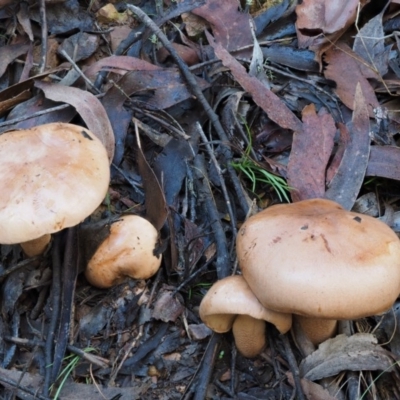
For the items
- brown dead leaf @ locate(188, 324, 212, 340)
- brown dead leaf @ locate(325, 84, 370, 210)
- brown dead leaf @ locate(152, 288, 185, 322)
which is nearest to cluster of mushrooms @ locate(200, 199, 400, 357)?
brown dead leaf @ locate(188, 324, 212, 340)

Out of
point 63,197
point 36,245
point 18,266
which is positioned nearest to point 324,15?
point 63,197

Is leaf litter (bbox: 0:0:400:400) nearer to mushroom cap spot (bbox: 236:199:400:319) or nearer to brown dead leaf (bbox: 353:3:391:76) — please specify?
brown dead leaf (bbox: 353:3:391:76)

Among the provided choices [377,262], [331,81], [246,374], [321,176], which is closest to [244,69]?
[331,81]

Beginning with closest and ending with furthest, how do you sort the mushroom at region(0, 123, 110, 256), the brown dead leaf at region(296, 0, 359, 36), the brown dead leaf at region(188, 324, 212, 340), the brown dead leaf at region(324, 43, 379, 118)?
the mushroom at region(0, 123, 110, 256), the brown dead leaf at region(188, 324, 212, 340), the brown dead leaf at region(324, 43, 379, 118), the brown dead leaf at region(296, 0, 359, 36)

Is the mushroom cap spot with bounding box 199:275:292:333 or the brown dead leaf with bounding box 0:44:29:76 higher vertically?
the brown dead leaf with bounding box 0:44:29:76

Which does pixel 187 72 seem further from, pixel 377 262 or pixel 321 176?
pixel 377 262

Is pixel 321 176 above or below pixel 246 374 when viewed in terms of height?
above
